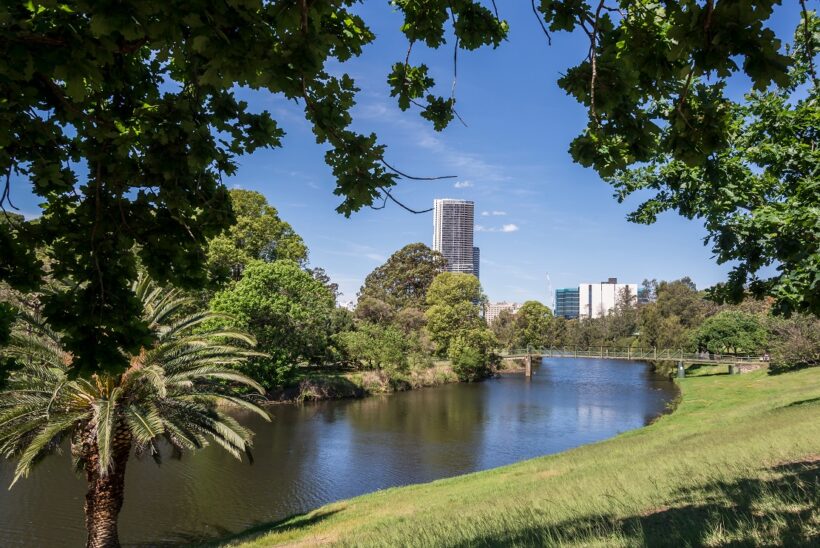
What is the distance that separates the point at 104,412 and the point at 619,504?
29.9ft

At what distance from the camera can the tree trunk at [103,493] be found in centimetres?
1020

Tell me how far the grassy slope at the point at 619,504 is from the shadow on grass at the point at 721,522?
1 cm

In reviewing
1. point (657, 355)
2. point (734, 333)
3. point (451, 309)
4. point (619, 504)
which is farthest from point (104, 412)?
point (734, 333)

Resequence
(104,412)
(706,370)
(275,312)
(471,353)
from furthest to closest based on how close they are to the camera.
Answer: (706,370) < (471,353) < (275,312) < (104,412)

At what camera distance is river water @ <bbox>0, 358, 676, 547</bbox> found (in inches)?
540

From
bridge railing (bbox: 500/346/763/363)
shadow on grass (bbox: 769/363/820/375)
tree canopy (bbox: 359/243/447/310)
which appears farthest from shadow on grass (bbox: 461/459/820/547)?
tree canopy (bbox: 359/243/447/310)

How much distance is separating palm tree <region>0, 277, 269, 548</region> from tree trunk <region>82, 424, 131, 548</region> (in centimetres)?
2

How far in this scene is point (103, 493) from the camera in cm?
1030

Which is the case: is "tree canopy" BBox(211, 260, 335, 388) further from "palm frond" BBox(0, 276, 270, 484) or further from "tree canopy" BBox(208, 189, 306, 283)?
"palm frond" BBox(0, 276, 270, 484)

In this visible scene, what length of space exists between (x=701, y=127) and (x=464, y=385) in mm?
41541

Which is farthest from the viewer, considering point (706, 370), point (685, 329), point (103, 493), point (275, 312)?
point (685, 329)

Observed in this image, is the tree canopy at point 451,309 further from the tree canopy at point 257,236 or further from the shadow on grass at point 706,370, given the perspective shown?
the shadow on grass at point 706,370

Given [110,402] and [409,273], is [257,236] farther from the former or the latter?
[409,273]

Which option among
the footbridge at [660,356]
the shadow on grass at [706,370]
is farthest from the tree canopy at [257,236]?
the shadow on grass at [706,370]
